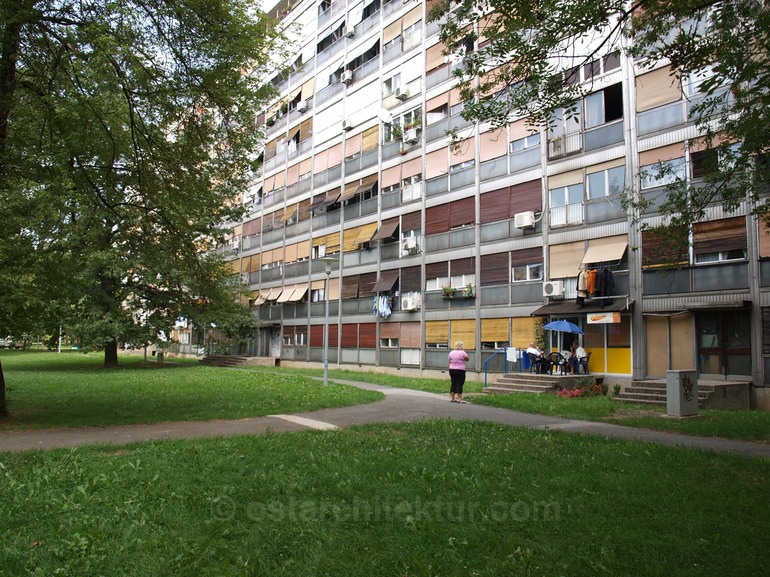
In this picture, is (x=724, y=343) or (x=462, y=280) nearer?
(x=724, y=343)

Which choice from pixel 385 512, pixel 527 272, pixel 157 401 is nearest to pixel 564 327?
pixel 527 272

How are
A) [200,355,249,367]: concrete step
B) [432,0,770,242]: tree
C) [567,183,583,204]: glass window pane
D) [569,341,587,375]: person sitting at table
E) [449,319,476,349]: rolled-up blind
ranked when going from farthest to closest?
[200,355,249,367]: concrete step, [449,319,476,349]: rolled-up blind, [567,183,583,204]: glass window pane, [569,341,587,375]: person sitting at table, [432,0,770,242]: tree

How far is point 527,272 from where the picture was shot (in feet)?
81.4

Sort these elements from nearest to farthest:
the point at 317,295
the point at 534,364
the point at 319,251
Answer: the point at 534,364 < the point at 319,251 < the point at 317,295

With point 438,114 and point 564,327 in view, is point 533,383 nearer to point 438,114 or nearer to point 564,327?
point 564,327

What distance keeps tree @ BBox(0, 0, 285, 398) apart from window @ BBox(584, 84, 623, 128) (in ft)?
47.5

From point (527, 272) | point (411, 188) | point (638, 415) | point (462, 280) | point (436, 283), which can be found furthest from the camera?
point (411, 188)

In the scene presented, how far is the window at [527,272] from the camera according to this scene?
24.4 m

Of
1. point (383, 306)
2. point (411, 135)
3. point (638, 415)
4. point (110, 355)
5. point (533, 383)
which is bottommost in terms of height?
point (638, 415)

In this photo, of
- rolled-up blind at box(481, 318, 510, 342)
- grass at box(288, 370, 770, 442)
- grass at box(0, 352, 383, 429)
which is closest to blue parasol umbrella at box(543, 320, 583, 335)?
grass at box(288, 370, 770, 442)

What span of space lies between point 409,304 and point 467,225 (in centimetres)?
508

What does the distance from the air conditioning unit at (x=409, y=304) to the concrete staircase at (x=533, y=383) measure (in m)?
8.59

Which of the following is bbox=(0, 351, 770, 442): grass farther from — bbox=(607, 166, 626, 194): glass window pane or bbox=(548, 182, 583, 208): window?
bbox=(548, 182, 583, 208): window

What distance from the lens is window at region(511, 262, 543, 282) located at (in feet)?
79.9
